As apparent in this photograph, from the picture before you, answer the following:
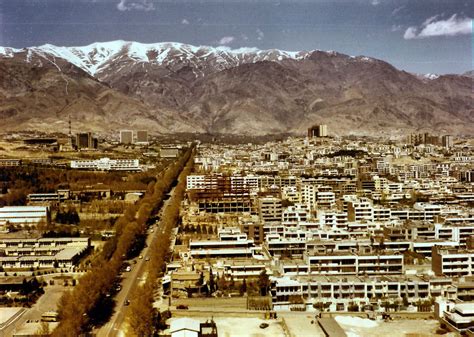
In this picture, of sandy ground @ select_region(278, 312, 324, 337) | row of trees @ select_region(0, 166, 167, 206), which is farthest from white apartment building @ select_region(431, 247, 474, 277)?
row of trees @ select_region(0, 166, 167, 206)

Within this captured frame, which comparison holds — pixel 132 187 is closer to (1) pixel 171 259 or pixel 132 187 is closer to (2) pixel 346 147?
(1) pixel 171 259

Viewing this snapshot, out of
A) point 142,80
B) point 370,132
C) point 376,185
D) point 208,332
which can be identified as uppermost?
point 142,80

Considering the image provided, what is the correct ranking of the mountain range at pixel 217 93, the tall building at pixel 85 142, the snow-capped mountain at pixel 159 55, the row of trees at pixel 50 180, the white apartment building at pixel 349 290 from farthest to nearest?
the snow-capped mountain at pixel 159 55
the mountain range at pixel 217 93
the tall building at pixel 85 142
the row of trees at pixel 50 180
the white apartment building at pixel 349 290

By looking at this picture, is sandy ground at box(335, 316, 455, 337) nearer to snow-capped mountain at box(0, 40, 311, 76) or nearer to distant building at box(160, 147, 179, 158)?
distant building at box(160, 147, 179, 158)

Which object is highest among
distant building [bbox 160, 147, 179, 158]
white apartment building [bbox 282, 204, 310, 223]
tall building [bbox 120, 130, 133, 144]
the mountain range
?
the mountain range

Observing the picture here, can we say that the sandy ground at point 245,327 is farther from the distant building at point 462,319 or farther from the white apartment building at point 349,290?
the distant building at point 462,319

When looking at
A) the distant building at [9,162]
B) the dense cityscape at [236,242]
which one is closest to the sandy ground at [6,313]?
the dense cityscape at [236,242]

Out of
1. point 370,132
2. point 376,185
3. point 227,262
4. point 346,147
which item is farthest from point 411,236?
point 370,132
